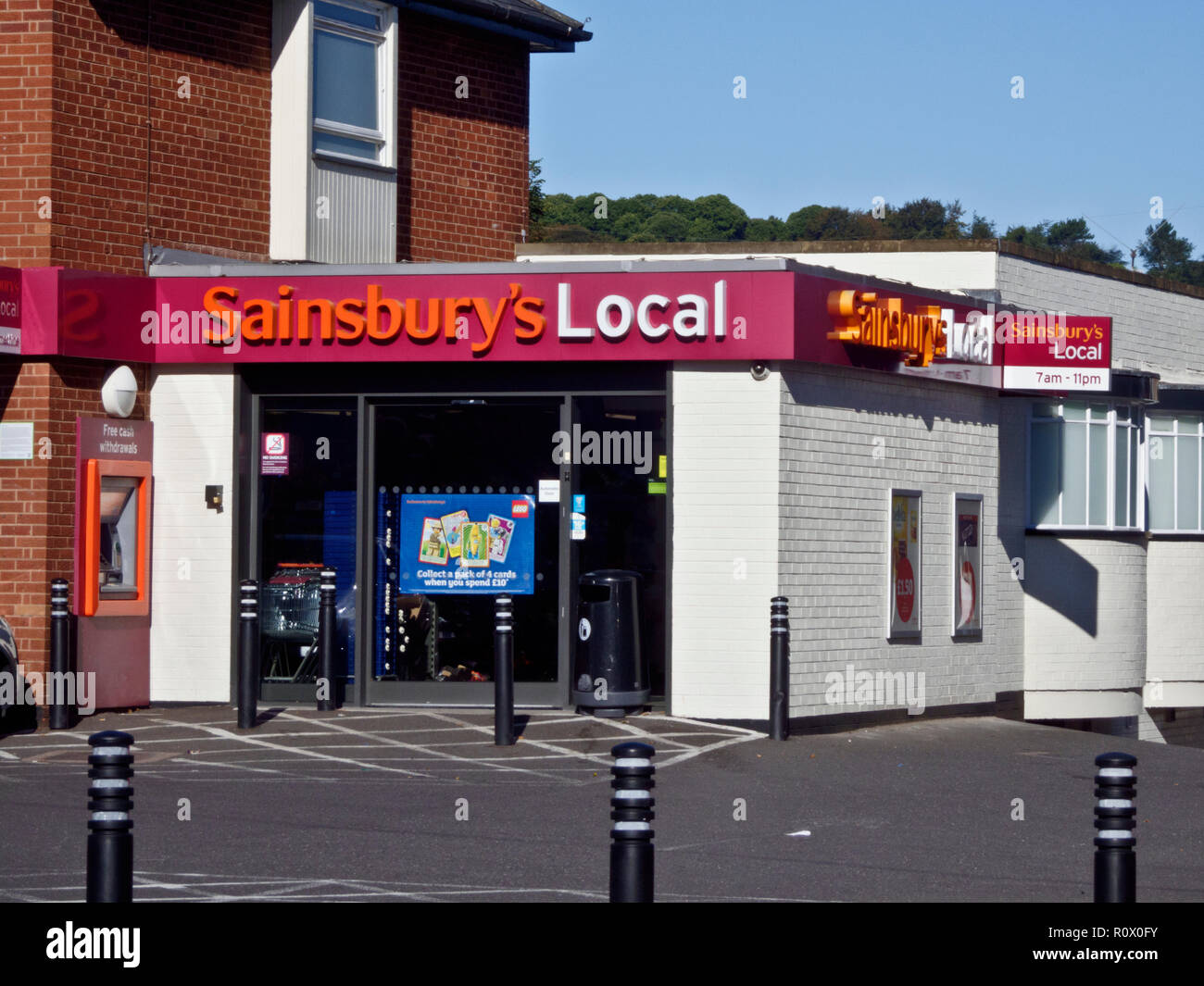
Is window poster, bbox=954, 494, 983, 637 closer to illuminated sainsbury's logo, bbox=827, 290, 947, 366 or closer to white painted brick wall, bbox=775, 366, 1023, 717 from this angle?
white painted brick wall, bbox=775, 366, 1023, 717

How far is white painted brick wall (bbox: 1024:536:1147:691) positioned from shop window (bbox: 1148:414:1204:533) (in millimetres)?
1425

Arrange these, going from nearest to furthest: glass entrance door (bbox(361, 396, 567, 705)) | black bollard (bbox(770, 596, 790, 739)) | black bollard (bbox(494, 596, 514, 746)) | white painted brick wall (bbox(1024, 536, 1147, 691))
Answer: black bollard (bbox(494, 596, 514, 746)), black bollard (bbox(770, 596, 790, 739)), glass entrance door (bbox(361, 396, 567, 705)), white painted brick wall (bbox(1024, 536, 1147, 691))

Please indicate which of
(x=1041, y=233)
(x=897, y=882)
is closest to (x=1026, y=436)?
(x=897, y=882)

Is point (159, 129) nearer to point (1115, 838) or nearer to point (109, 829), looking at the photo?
point (109, 829)

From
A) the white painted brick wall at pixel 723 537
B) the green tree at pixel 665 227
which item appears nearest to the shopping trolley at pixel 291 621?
the white painted brick wall at pixel 723 537

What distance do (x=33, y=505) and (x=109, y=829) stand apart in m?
9.37

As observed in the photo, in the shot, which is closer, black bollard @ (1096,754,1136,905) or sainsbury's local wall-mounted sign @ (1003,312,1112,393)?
black bollard @ (1096,754,1136,905)

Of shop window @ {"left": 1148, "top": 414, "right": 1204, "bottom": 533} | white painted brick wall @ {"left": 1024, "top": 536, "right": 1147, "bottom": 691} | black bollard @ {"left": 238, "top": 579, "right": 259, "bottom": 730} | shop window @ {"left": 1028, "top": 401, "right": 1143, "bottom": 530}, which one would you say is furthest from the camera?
shop window @ {"left": 1148, "top": 414, "right": 1204, "bottom": 533}

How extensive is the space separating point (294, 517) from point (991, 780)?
6.94 m

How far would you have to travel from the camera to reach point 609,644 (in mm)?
15273

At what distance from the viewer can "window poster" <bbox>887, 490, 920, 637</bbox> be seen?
17.0 metres

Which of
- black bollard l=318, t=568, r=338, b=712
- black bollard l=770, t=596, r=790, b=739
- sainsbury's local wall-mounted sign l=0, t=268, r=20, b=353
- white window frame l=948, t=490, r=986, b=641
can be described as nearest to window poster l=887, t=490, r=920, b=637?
white window frame l=948, t=490, r=986, b=641

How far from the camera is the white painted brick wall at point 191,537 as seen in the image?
640 inches

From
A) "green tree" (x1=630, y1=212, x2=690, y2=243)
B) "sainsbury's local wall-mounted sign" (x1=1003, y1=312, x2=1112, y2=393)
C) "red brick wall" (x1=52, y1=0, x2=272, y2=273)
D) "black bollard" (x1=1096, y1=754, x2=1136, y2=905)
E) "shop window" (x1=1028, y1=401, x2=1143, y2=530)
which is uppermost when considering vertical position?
"green tree" (x1=630, y1=212, x2=690, y2=243)
